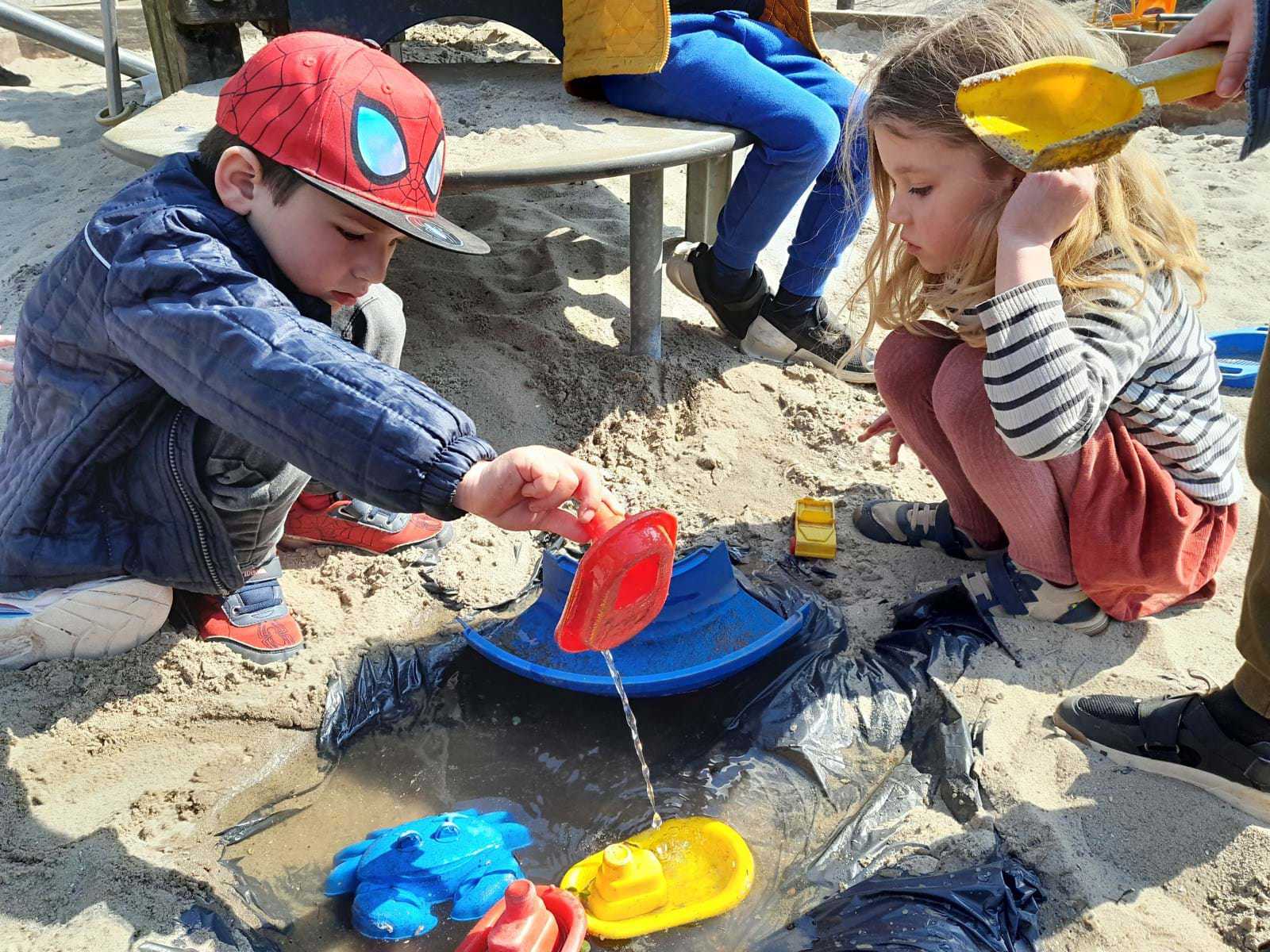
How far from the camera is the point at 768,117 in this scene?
2.44 metres

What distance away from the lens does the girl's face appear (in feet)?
5.35

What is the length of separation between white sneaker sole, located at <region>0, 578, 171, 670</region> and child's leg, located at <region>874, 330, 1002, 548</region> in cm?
131

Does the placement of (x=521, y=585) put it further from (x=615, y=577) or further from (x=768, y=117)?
(x=768, y=117)

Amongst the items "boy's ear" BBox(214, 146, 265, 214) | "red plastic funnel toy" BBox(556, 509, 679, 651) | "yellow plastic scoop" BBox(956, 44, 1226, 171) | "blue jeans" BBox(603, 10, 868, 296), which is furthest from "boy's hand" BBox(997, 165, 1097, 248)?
"boy's ear" BBox(214, 146, 265, 214)

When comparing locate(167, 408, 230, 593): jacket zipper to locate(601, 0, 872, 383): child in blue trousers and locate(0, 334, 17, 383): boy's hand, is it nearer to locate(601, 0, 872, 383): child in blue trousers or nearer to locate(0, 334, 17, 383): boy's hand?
locate(0, 334, 17, 383): boy's hand

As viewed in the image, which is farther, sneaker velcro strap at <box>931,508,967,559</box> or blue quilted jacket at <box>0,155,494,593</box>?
sneaker velcro strap at <box>931,508,967,559</box>

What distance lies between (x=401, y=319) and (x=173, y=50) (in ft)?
4.26

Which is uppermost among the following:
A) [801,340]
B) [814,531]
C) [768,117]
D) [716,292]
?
[768,117]

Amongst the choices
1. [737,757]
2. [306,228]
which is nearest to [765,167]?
[306,228]

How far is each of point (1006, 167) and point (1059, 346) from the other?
1.00 ft

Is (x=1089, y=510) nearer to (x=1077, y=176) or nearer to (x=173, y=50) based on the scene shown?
(x=1077, y=176)

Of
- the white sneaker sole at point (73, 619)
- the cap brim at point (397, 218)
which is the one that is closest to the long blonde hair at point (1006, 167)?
the cap brim at point (397, 218)

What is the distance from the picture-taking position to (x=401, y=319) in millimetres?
2207

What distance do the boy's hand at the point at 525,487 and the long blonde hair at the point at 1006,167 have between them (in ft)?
2.60
